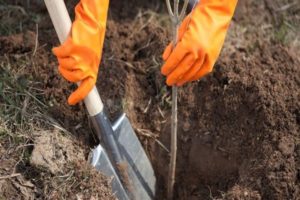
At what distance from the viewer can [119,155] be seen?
2.14 metres

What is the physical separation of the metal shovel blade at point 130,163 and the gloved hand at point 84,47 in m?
0.32

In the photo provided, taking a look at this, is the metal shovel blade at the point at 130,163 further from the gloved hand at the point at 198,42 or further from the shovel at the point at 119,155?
the gloved hand at the point at 198,42

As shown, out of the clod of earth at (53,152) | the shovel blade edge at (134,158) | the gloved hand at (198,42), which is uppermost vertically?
the gloved hand at (198,42)

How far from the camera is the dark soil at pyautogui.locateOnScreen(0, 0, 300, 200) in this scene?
213cm

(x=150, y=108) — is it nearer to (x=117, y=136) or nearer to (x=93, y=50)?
(x=117, y=136)

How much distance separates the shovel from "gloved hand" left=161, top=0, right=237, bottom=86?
14.3 inches

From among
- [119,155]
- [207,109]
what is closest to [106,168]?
[119,155]

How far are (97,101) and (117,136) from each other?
200 millimetres

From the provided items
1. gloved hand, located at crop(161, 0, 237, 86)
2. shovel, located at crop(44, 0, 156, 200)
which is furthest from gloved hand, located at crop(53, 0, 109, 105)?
gloved hand, located at crop(161, 0, 237, 86)

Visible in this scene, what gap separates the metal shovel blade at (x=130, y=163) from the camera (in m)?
2.11

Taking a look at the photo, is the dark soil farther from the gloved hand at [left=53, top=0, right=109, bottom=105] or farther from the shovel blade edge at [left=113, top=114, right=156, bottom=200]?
the gloved hand at [left=53, top=0, right=109, bottom=105]

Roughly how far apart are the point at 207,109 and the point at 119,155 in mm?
462

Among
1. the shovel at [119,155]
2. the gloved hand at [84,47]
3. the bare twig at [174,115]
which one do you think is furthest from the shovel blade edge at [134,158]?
the gloved hand at [84,47]

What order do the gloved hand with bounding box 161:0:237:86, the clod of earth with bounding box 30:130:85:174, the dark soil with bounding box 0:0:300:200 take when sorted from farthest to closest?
the dark soil with bounding box 0:0:300:200 → the clod of earth with bounding box 30:130:85:174 → the gloved hand with bounding box 161:0:237:86
